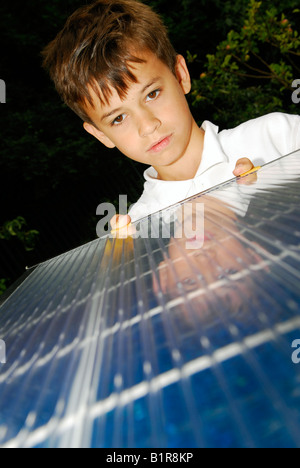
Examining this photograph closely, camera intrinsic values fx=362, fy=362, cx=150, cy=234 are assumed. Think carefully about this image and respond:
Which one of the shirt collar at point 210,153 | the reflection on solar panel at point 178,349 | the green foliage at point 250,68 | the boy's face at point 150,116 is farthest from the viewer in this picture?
the green foliage at point 250,68

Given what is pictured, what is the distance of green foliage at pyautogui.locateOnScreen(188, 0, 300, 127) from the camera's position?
9.07 feet

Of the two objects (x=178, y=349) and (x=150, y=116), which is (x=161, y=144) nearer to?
(x=150, y=116)

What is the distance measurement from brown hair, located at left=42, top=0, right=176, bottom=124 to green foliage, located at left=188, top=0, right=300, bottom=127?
1505 mm

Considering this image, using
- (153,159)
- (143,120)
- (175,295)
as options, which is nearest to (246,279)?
(175,295)

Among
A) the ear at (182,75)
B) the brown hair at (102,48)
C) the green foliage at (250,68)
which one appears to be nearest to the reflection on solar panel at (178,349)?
the brown hair at (102,48)

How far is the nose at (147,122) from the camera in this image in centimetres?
131

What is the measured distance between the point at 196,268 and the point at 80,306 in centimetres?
18

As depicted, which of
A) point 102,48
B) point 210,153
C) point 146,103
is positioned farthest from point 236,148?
point 102,48

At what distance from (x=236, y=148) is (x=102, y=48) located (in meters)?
0.66

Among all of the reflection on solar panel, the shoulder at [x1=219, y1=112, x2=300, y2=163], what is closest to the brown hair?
the shoulder at [x1=219, y1=112, x2=300, y2=163]

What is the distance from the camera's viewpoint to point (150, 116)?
1316 millimetres

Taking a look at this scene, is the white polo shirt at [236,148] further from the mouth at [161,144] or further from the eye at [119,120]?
the eye at [119,120]

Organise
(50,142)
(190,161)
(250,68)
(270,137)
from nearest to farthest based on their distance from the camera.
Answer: (270,137) → (190,161) → (250,68) → (50,142)
